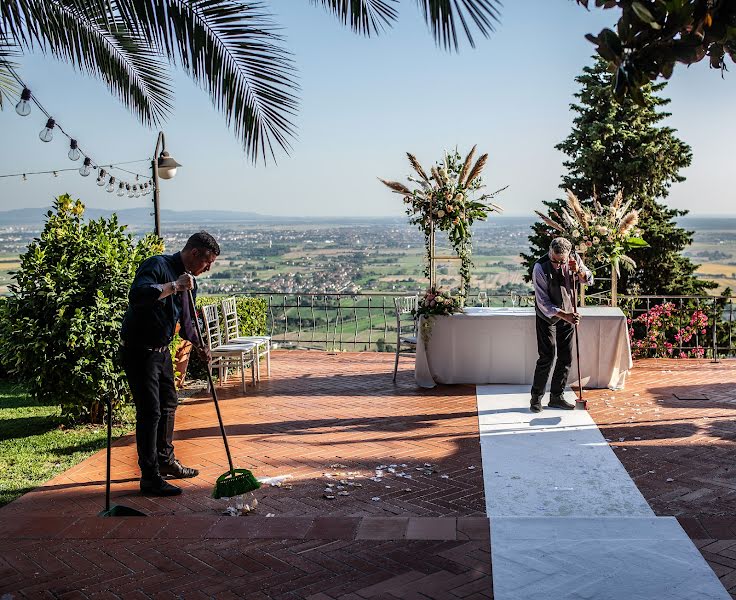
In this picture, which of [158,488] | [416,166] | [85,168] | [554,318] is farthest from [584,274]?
[85,168]

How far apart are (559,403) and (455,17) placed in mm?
5059

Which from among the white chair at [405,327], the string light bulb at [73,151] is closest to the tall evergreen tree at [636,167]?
the white chair at [405,327]

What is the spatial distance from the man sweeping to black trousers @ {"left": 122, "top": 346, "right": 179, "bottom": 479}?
12.9 feet

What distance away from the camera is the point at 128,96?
7125mm

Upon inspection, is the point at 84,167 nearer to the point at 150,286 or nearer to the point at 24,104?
the point at 24,104

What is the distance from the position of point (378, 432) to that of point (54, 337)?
3.07 metres

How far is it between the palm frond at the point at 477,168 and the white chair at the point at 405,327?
5.78ft

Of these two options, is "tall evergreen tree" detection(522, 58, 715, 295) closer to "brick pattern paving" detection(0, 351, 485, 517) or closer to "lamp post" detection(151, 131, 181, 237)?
"lamp post" detection(151, 131, 181, 237)

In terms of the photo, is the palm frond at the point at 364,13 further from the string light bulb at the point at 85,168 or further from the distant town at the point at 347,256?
the string light bulb at the point at 85,168

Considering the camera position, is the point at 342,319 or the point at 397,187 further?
the point at 342,319

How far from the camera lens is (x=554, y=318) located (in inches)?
328

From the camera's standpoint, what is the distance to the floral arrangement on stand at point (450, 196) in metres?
10.1

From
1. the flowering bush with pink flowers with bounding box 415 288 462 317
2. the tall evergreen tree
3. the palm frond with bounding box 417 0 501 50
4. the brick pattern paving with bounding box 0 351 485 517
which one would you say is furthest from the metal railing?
the palm frond with bounding box 417 0 501 50

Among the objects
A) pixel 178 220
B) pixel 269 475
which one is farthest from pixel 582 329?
pixel 178 220
